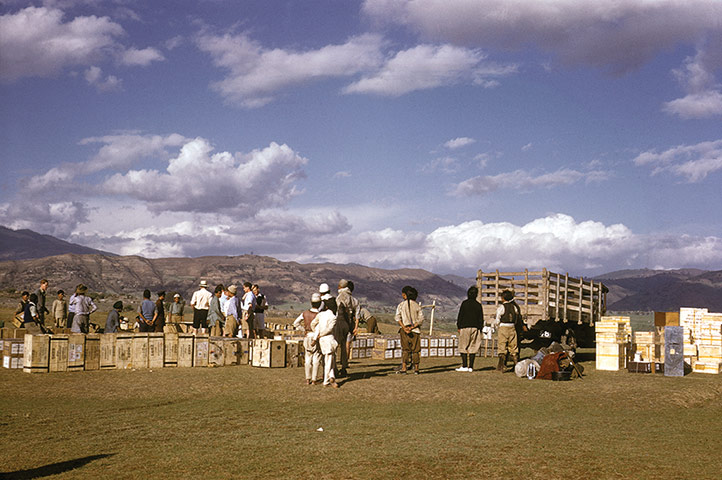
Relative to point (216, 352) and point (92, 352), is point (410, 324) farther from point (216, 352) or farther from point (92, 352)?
point (92, 352)

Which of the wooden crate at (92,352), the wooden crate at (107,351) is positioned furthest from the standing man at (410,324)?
the wooden crate at (92,352)

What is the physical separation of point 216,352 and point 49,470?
10.9 m

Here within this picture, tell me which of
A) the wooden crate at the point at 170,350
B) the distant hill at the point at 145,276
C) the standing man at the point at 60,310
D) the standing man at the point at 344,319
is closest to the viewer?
the standing man at the point at 344,319

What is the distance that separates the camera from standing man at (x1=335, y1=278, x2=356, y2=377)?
15.9 m

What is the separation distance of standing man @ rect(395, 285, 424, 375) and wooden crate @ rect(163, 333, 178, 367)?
6.09 metres

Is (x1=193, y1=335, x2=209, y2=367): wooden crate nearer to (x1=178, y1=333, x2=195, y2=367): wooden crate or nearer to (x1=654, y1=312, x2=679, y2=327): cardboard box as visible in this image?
(x1=178, y1=333, x2=195, y2=367): wooden crate

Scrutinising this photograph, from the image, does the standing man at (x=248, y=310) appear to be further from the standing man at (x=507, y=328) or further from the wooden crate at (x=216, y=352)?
the standing man at (x=507, y=328)

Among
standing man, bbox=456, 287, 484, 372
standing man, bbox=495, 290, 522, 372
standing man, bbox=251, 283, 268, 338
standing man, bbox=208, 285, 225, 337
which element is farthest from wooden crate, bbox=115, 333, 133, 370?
standing man, bbox=495, 290, 522, 372

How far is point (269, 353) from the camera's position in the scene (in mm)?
18141

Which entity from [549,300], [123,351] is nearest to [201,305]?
[123,351]

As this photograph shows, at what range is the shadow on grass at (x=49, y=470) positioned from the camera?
7.32 meters

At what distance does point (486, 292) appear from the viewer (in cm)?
2523

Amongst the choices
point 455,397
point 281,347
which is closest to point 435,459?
point 455,397

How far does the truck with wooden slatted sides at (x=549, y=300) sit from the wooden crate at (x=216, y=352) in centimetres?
1014
